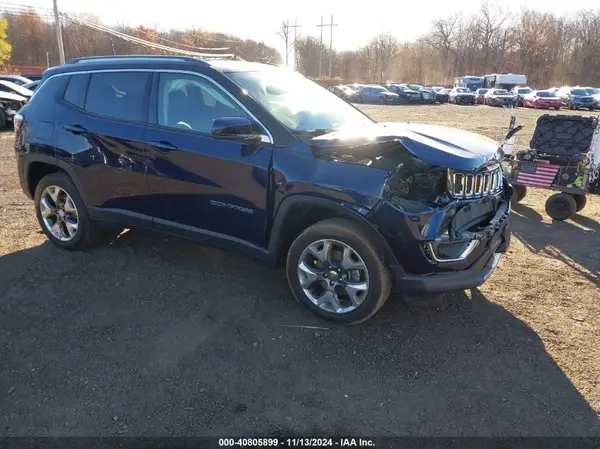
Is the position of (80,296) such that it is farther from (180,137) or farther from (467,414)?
(467,414)

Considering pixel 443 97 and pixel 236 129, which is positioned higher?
pixel 236 129

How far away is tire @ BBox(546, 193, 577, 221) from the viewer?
21.8ft

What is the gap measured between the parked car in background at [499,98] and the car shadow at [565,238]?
106 ft

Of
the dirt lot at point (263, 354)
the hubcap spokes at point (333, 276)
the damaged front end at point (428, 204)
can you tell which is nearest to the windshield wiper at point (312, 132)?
the damaged front end at point (428, 204)

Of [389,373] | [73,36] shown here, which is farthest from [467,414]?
[73,36]

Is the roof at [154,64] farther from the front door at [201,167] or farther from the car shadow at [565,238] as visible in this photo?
the car shadow at [565,238]

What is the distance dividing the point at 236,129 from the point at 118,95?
61.1 inches

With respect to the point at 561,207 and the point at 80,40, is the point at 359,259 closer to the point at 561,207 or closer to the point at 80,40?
the point at 561,207

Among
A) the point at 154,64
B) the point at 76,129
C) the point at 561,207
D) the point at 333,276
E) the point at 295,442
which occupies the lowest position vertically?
the point at 295,442

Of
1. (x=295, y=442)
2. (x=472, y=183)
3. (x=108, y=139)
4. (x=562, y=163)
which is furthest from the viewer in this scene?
(x=562, y=163)

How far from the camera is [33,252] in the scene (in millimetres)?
4977

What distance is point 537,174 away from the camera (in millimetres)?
7035

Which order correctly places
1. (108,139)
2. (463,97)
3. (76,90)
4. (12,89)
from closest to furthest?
1. (108,139)
2. (76,90)
3. (12,89)
4. (463,97)

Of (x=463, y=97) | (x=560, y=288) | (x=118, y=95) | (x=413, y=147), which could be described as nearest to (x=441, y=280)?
(x=413, y=147)
